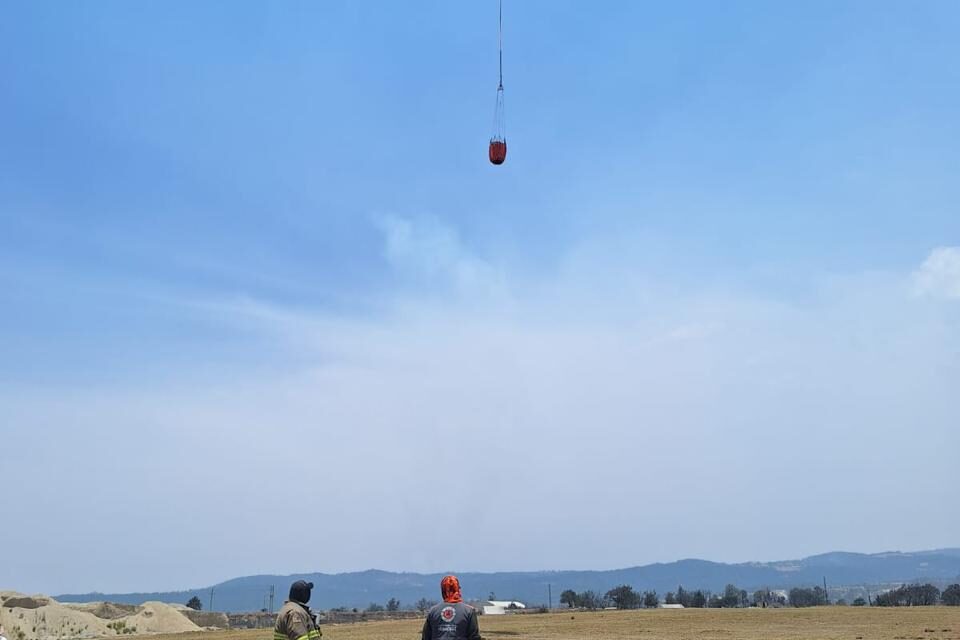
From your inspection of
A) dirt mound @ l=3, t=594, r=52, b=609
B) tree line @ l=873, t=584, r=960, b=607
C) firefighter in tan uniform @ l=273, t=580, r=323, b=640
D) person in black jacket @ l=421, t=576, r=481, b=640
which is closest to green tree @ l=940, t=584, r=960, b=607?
tree line @ l=873, t=584, r=960, b=607

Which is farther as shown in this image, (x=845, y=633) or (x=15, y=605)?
(x=15, y=605)

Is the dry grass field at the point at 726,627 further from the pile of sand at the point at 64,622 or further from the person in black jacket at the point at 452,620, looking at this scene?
the person in black jacket at the point at 452,620

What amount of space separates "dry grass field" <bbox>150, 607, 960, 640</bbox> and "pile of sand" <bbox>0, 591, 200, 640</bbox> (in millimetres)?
7435

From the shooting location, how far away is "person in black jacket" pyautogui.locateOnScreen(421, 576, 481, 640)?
917 cm

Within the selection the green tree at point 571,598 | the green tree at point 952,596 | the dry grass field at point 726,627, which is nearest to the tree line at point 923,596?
the green tree at point 952,596

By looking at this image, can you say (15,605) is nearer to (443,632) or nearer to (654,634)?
(654,634)

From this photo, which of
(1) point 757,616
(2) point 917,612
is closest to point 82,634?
(1) point 757,616

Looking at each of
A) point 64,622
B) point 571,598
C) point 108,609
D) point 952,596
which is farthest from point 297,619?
point 952,596

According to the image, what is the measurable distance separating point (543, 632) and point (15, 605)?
42.3m

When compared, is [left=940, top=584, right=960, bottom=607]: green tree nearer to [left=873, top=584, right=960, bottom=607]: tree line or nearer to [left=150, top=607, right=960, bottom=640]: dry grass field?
[left=873, top=584, right=960, bottom=607]: tree line

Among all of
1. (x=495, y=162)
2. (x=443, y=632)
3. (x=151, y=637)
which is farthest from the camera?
(x=151, y=637)

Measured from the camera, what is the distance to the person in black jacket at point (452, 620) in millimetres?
9172

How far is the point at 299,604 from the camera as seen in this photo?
382 inches

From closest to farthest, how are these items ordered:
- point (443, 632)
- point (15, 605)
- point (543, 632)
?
point (443, 632) → point (543, 632) → point (15, 605)
